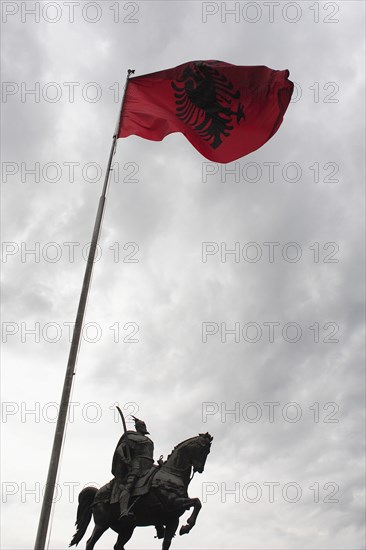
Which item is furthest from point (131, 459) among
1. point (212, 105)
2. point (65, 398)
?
point (212, 105)

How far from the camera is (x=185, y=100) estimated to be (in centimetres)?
2108

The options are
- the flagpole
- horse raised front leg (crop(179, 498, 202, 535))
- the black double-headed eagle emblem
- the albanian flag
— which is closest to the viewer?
the flagpole

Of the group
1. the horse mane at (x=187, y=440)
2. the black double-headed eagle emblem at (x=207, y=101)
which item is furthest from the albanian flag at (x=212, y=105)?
the horse mane at (x=187, y=440)

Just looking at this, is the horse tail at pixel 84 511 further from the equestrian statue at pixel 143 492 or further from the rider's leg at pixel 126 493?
the rider's leg at pixel 126 493

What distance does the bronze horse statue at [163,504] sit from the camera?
66.1 ft

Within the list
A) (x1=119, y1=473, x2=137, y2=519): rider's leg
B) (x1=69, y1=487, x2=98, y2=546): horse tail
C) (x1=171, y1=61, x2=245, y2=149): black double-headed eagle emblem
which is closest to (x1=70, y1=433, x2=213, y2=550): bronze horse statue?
(x1=69, y1=487, x2=98, y2=546): horse tail

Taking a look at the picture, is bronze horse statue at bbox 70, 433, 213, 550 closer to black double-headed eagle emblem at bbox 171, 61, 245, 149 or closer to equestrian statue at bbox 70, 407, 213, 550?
equestrian statue at bbox 70, 407, 213, 550

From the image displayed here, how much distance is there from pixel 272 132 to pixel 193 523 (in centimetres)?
1290

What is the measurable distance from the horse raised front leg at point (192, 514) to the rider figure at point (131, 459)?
1.88 m

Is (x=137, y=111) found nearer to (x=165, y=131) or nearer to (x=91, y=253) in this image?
(x=165, y=131)

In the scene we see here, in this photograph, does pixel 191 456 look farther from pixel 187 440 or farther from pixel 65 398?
pixel 65 398

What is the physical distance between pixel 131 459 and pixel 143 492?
4.30 ft

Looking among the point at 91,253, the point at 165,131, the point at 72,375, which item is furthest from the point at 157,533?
the point at 165,131

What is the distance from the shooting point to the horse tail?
22.1 m
